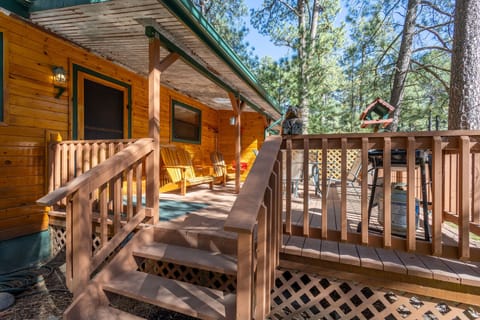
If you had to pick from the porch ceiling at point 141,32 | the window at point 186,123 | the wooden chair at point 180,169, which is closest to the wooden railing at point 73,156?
the porch ceiling at point 141,32

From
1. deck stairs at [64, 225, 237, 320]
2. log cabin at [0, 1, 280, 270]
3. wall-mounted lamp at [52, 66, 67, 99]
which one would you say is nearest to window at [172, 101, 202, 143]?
log cabin at [0, 1, 280, 270]

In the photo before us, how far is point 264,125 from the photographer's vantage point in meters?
8.15

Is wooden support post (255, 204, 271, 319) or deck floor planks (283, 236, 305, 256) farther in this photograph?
deck floor planks (283, 236, 305, 256)

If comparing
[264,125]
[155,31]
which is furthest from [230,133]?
[155,31]

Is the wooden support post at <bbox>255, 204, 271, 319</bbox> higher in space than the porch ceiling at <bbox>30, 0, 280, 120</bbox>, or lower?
lower

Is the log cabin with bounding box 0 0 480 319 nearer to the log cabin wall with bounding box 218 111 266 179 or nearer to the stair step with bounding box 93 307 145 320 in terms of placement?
the stair step with bounding box 93 307 145 320

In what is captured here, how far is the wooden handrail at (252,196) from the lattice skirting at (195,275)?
4.64ft

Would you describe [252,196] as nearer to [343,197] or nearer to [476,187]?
[343,197]

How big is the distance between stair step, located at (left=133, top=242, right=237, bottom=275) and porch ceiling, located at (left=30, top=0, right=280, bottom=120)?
7.70 feet

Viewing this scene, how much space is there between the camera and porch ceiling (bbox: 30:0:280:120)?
238 cm

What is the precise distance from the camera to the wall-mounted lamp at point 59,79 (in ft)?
10.8

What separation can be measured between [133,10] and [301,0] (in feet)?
32.3

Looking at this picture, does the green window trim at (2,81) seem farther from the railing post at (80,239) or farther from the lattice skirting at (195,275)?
the lattice skirting at (195,275)

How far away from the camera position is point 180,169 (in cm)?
453
